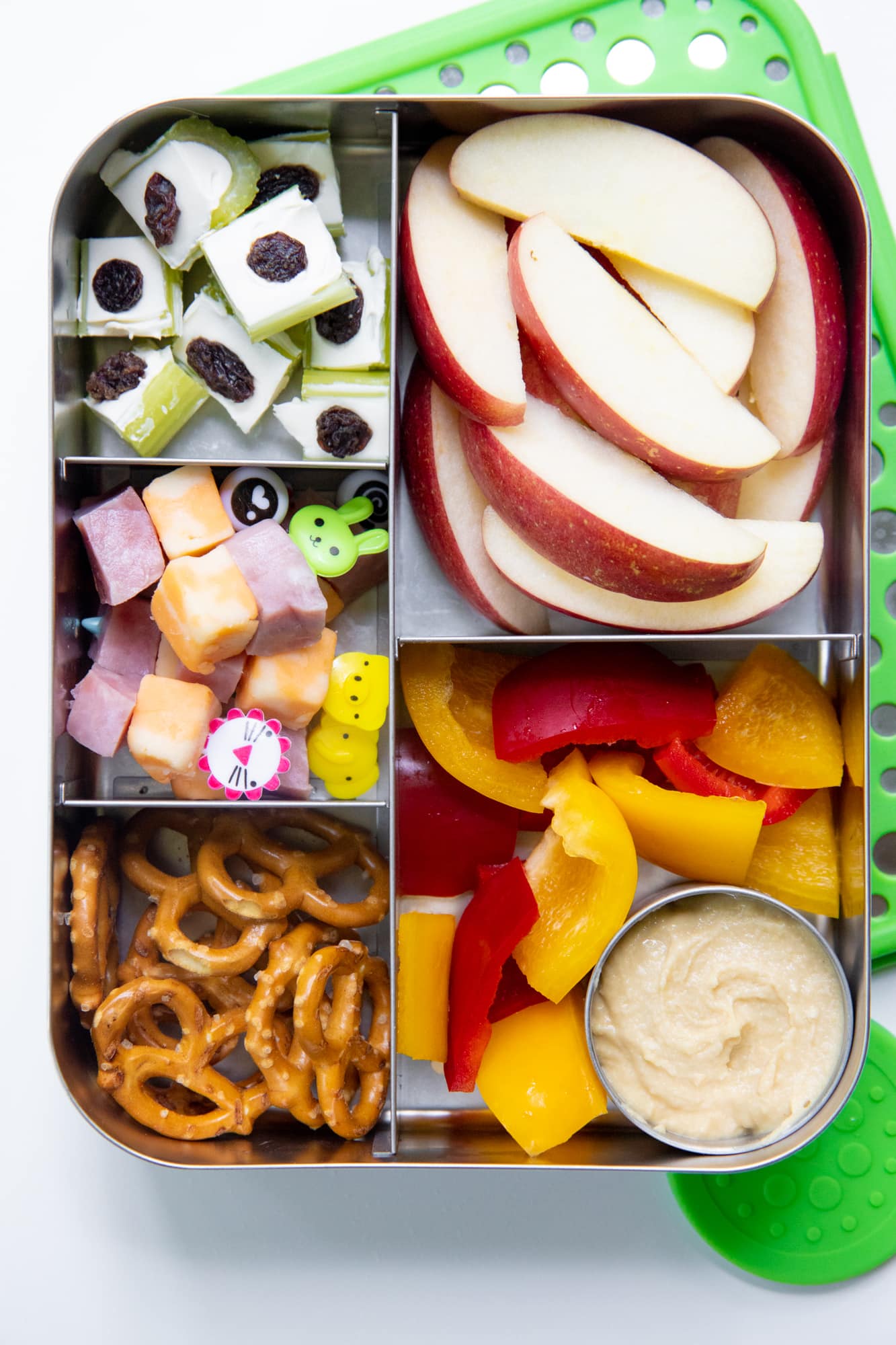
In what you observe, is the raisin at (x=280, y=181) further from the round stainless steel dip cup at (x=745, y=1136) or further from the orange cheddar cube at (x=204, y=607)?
the round stainless steel dip cup at (x=745, y=1136)

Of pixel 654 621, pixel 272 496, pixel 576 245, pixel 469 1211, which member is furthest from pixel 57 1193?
pixel 576 245

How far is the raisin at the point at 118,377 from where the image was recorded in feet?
4.07

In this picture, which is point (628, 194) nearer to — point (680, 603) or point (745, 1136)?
point (680, 603)

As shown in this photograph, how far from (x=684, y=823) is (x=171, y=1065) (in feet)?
2.36

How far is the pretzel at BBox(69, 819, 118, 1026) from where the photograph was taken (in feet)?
4.08

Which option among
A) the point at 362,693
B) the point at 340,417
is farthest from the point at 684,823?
the point at 340,417

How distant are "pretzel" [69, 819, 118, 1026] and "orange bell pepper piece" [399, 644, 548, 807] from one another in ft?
1.46

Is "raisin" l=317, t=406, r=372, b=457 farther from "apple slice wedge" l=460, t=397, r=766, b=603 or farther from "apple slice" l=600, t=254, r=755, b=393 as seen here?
"apple slice" l=600, t=254, r=755, b=393

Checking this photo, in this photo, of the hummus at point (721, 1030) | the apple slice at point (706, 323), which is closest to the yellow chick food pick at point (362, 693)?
the hummus at point (721, 1030)

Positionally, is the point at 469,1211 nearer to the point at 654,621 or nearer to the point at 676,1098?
the point at 676,1098

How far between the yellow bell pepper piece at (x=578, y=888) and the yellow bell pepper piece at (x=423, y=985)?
11 cm

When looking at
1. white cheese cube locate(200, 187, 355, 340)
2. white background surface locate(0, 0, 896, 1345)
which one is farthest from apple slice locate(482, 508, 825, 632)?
white background surface locate(0, 0, 896, 1345)

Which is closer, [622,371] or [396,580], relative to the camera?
[622,371]

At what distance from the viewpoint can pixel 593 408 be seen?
116 cm
